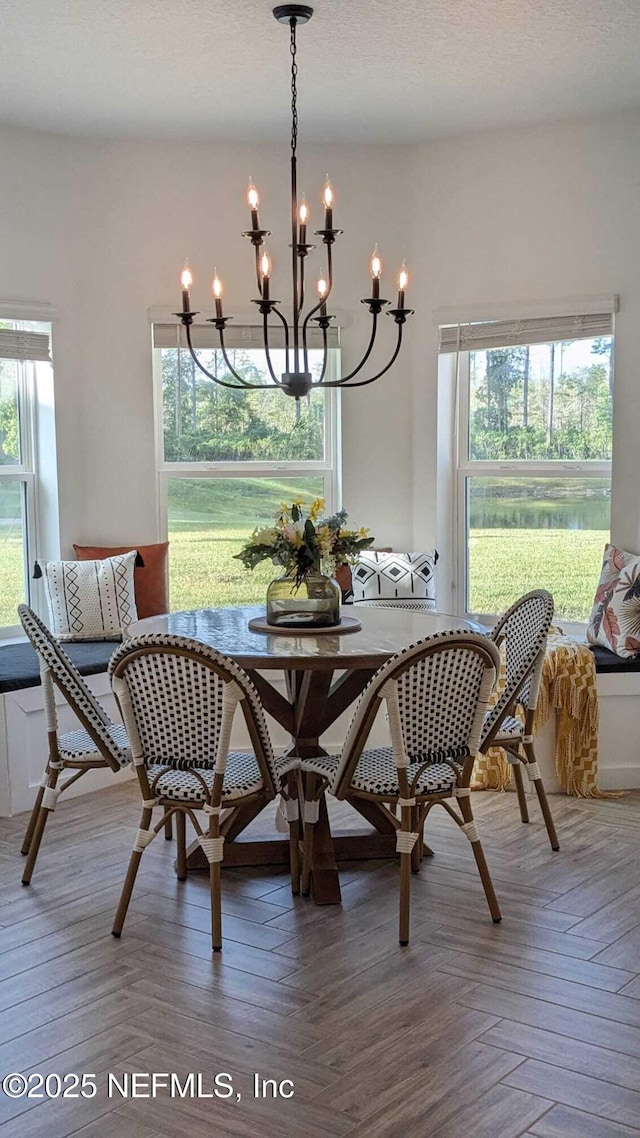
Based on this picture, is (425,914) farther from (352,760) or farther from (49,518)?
(49,518)

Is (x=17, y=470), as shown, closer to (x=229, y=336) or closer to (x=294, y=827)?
(x=229, y=336)

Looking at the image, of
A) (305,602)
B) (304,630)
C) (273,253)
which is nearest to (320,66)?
(273,253)

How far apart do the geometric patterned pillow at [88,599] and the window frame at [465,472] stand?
1597 millimetres

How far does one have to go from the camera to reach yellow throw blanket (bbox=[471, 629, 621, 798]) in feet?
14.7

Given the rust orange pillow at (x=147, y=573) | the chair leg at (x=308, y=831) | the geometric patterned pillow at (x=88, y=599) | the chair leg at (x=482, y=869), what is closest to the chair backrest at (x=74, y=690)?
the chair leg at (x=308, y=831)

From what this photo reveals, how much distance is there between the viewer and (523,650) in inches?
149

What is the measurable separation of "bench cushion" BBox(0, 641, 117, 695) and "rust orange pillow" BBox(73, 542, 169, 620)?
0.33 meters

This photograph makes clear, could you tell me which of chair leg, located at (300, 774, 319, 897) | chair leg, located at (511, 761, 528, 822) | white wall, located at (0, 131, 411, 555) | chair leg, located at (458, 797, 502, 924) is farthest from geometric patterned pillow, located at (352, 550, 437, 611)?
chair leg, located at (458, 797, 502, 924)

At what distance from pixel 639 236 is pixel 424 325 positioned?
1082mm

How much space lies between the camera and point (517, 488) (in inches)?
212

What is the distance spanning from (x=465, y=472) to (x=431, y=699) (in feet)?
8.47

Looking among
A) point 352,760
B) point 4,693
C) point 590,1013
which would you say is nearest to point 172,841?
point 4,693

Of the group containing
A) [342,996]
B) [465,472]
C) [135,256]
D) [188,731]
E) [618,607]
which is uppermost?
[135,256]

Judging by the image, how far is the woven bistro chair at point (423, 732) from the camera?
9.96 feet
